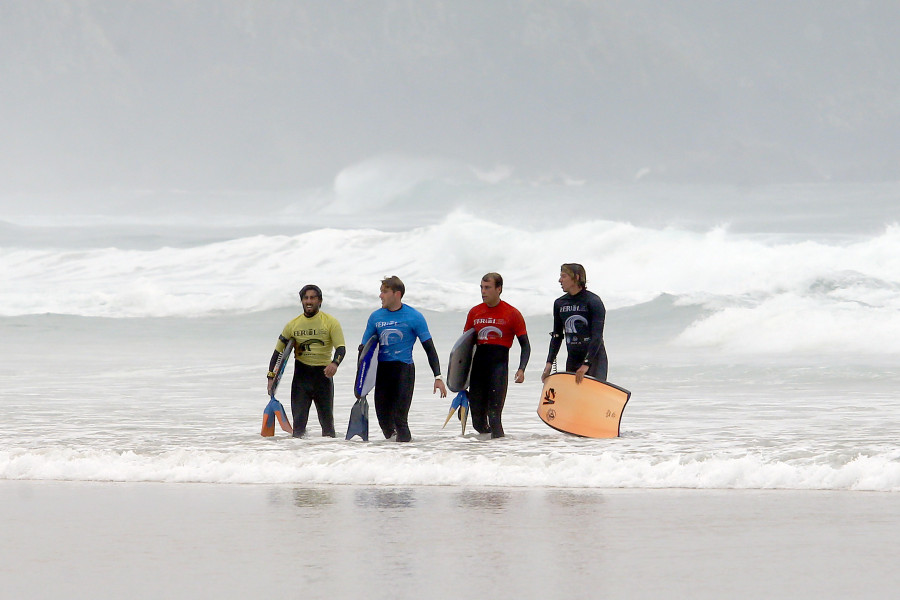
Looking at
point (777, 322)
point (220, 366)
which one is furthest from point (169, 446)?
point (777, 322)

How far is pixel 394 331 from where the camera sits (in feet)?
31.3

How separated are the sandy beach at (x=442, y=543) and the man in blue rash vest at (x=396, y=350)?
1.89m

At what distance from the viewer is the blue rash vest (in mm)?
9547

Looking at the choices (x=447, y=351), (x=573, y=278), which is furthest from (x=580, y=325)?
(x=447, y=351)

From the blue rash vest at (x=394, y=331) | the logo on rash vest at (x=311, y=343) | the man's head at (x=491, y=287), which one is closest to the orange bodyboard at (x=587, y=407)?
the man's head at (x=491, y=287)

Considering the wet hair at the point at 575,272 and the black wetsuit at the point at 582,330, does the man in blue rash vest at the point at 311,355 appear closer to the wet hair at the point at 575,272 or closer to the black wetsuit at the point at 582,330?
the black wetsuit at the point at 582,330

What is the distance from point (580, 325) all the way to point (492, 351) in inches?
31.6

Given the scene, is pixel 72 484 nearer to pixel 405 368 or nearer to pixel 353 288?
pixel 405 368

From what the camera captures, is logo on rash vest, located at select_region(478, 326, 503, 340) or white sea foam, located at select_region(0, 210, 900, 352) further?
white sea foam, located at select_region(0, 210, 900, 352)

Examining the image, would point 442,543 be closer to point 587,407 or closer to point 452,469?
point 452,469

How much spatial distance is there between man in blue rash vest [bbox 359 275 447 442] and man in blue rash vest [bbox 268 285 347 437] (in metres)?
0.35

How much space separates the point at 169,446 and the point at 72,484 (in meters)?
1.62

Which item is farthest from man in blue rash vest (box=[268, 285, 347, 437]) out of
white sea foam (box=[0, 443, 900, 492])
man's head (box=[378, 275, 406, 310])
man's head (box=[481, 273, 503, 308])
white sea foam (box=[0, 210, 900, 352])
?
white sea foam (box=[0, 210, 900, 352])

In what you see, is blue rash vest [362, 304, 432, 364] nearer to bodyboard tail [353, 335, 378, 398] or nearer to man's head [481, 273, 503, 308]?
bodyboard tail [353, 335, 378, 398]
